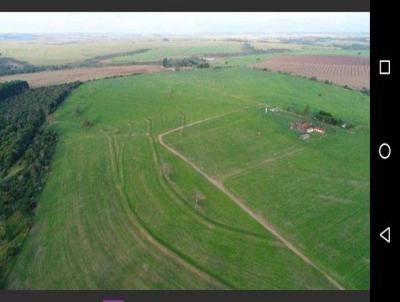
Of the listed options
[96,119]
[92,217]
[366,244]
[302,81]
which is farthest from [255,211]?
[302,81]

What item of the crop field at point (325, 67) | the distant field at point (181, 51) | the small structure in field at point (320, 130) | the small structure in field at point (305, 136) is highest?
the distant field at point (181, 51)

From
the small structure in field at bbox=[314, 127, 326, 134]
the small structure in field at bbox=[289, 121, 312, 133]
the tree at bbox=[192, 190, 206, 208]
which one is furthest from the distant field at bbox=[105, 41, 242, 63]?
the tree at bbox=[192, 190, 206, 208]

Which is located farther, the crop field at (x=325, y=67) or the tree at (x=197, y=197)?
the crop field at (x=325, y=67)

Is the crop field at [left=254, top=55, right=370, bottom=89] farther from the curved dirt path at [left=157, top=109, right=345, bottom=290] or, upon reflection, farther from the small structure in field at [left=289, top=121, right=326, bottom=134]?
the curved dirt path at [left=157, top=109, right=345, bottom=290]

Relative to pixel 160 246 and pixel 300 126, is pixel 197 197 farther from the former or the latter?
pixel 300 126

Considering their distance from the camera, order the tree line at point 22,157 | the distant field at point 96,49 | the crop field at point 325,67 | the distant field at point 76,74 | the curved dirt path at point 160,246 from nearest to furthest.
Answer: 1. the curved dirt path at point 160,246
2. the tree line at point 22,157
3. the crop field at point 325,67
4. the distant field at point 76,74
5. the distant field at point 96,49

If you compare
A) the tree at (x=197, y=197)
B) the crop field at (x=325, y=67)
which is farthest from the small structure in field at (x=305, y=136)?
the crop field at (x=325, y=67)

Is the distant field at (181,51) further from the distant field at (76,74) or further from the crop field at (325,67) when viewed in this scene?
the crop field at (325,67)

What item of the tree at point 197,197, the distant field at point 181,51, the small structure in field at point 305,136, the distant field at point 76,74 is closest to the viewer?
the tree at point 197,197
